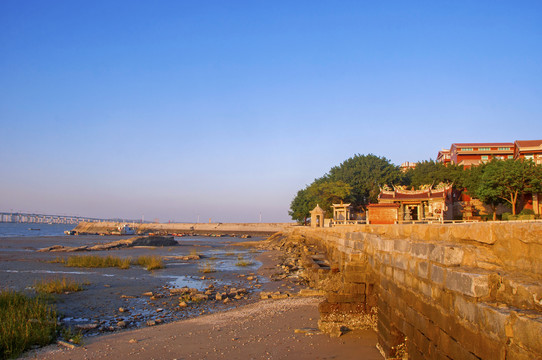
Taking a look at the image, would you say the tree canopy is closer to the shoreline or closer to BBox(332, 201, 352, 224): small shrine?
BBox(332, 201, 352, 224): small shrine

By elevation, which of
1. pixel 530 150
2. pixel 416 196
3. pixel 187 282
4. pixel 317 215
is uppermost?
pixel 530 150

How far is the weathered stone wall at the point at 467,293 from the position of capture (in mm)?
3479

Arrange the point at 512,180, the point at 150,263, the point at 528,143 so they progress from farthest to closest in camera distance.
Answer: the point at 528,143, the point at 512,180, the point at 150,263

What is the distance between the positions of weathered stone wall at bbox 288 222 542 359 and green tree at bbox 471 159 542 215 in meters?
32.8

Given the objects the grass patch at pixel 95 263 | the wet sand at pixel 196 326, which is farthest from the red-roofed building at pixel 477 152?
the grass patch at pixel 95 263

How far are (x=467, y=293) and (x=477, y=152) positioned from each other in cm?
5365

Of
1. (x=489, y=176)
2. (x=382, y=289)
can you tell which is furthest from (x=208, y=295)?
(x=489, y=176)

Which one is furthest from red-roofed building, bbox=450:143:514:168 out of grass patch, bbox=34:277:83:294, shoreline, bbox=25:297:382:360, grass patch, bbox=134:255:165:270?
grass patch, bbox=34:277:83:294

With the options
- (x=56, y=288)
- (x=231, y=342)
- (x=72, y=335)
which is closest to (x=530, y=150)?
(x=231, y=342)

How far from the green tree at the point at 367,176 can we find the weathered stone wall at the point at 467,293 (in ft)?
140

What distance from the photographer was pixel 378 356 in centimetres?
766

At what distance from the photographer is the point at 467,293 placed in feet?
13.7

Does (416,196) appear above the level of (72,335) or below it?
above

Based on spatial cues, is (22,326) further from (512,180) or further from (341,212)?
(512,180)
